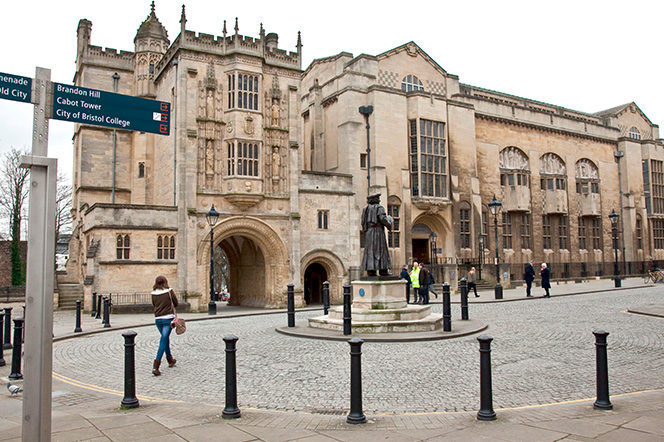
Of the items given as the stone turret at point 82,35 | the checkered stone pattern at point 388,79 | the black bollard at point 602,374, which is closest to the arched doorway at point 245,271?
the checkered stone pattern at point 388,79

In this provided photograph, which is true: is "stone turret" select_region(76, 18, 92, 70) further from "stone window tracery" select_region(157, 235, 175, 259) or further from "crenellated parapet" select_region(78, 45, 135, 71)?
"stone window tracery" select_region(157, 235, 175, 259)

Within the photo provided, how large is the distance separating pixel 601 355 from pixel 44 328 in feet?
20.7

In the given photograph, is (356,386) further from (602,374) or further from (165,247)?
(165,247)

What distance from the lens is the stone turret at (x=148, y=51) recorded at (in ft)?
111

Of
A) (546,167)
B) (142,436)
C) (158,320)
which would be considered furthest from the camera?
(546,167)

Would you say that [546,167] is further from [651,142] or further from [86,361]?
[86,361]

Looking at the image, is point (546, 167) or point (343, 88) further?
point (546, 167)

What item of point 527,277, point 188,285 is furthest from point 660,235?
point 188,285

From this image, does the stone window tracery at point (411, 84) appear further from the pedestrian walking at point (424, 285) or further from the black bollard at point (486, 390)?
the black bollard at point (486, 390)

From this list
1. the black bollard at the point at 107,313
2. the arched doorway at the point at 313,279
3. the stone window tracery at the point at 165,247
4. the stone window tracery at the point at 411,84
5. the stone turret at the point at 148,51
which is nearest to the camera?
the black bollard at the point at 107,313

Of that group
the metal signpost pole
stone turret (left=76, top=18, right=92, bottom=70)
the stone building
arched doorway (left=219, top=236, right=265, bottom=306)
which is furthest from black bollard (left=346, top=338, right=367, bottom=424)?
stone turret (left=76, top=18, right=92, bottom=70)

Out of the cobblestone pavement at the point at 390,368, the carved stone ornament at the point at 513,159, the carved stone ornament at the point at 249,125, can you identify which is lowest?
the cobblestone pavement at the point at 390,368

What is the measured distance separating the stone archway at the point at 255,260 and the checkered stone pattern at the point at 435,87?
56.4ft

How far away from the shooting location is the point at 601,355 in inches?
268
